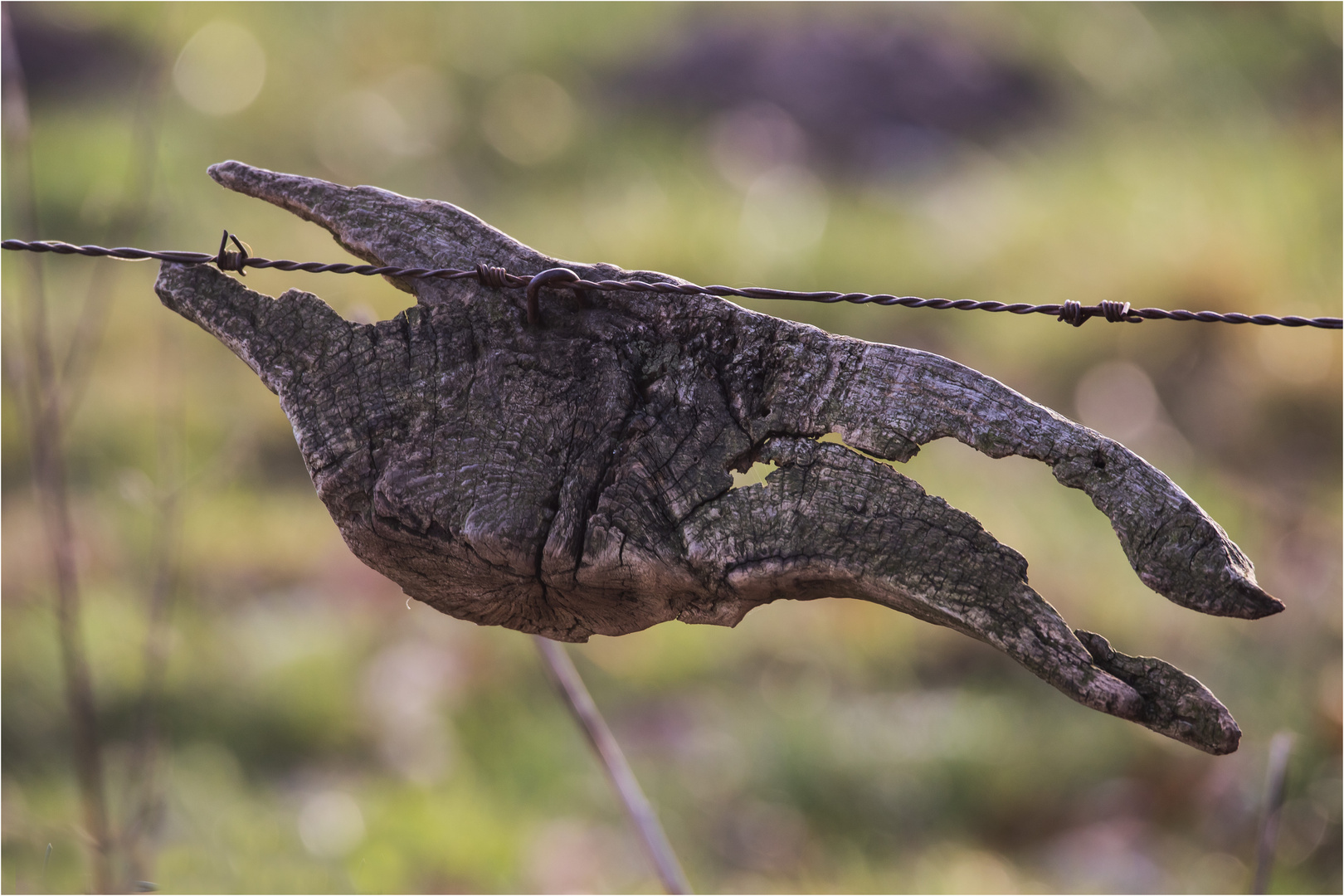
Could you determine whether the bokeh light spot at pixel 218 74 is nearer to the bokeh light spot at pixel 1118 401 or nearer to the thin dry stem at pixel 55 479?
the thin dry stem at pixel 55 479

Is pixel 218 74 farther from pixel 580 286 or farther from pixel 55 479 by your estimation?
pixel 580 286

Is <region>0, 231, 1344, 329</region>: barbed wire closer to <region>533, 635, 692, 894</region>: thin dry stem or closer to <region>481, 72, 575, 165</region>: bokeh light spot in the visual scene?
<region>533, 635, 692, 894</region>: thin dry stem

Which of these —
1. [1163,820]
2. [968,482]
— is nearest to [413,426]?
[1163,820]

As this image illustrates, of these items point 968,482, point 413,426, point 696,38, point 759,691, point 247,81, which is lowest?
point 759,691

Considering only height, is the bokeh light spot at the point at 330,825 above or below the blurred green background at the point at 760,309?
below

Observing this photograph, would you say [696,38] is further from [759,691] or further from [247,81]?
[759,691]

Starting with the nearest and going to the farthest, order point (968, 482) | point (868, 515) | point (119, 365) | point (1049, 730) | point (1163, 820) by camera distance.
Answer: point (868, 515) < point (1163, 820) < point (1049, 730) < point (968, 482) < point (119, 365)

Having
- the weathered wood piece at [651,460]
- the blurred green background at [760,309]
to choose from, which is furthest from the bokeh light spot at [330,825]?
the weathered wood piece at [651,460]
